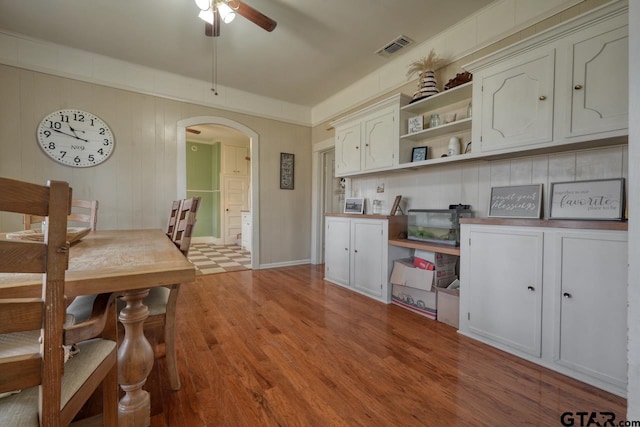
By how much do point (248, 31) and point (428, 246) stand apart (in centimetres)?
268

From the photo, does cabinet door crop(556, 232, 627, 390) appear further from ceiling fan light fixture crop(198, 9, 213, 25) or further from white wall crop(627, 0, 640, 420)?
ceiling fan light fixture crop(198, 9, 213, 25)

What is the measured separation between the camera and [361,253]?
3084 mm

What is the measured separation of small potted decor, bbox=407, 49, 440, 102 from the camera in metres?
2.58

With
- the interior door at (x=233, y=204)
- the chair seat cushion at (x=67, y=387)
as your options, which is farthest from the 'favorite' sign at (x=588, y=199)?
the interior door at (x=233, y=204)

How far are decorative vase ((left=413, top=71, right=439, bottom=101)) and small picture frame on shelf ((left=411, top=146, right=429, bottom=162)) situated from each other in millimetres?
496

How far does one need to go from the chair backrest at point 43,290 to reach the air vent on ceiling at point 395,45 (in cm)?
310

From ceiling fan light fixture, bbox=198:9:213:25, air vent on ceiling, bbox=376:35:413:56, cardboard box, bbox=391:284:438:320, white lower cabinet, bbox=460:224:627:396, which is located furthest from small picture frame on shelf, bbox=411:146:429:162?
ceiling fan light fixture, bbox=198:9:213:25

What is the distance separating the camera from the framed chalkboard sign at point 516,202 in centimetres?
→ 195

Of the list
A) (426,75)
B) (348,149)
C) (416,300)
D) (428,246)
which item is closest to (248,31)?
(348,149)

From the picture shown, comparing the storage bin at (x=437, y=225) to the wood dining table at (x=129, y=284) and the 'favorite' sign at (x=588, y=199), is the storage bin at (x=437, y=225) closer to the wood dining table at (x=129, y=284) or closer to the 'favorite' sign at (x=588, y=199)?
the 'favorite' sign at (x=588, y=199)

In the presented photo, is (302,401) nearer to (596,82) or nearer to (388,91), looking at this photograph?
(596,82)

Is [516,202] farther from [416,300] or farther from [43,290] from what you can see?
[43,290]

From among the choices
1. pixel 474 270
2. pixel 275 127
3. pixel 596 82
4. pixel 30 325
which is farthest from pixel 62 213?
pixel 275 127

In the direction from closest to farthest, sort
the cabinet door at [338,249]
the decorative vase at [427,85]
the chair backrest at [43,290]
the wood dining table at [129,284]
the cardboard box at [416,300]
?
the chair backrest at [43,290] < the wood dining table at [129,284] < the cardboard box at [416,300] < the decorative vase at [427,85] < the cabinet door at [338,249]
